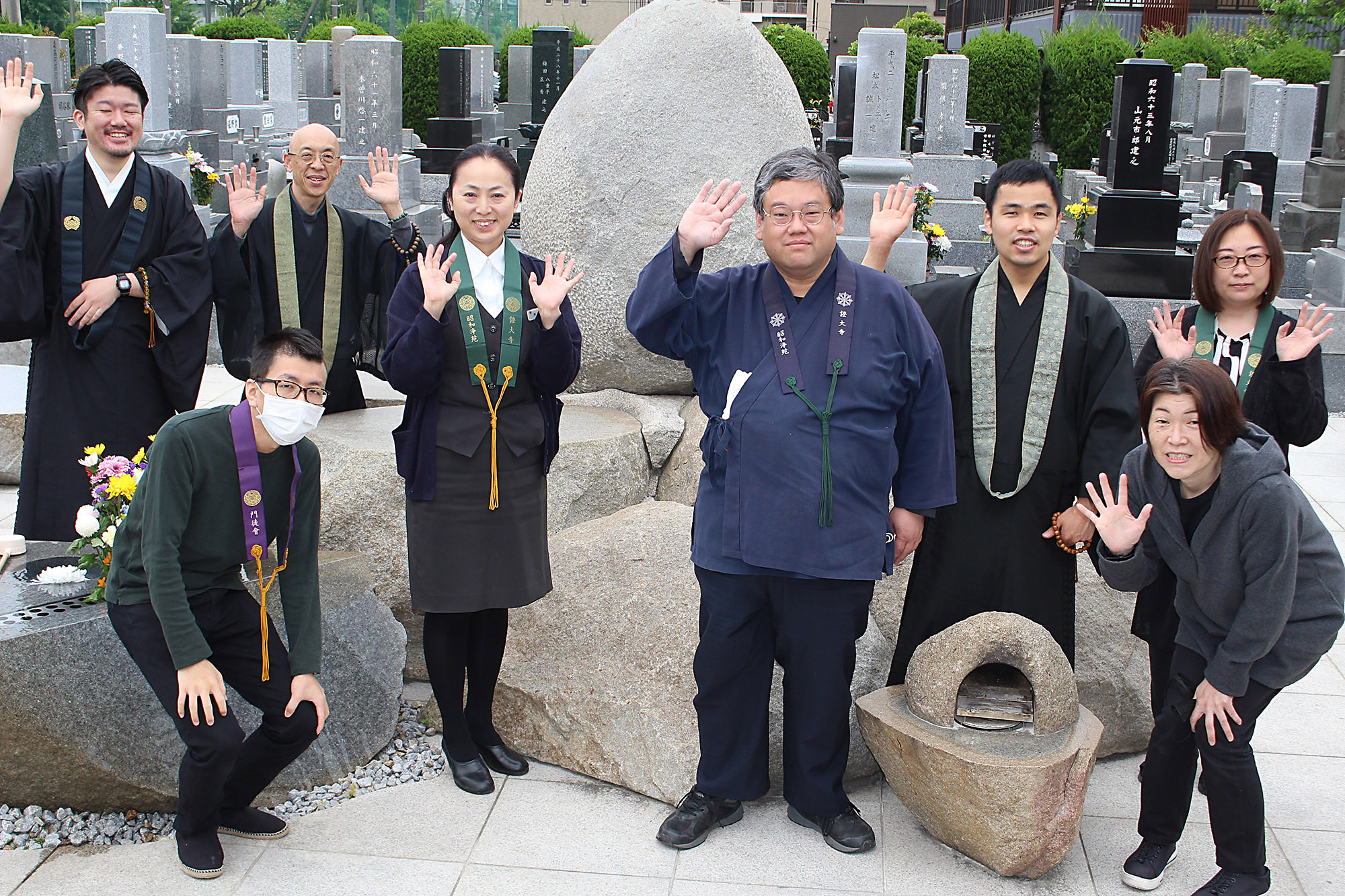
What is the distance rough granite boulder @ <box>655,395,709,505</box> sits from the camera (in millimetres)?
4379

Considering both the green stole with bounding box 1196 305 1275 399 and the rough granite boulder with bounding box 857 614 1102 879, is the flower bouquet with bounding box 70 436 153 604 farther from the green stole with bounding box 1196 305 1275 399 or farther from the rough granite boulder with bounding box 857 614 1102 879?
the green stole with bounding box 1196 305 1275 399

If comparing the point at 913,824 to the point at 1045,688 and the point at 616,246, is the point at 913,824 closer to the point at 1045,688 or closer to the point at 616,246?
the point at 1045,688

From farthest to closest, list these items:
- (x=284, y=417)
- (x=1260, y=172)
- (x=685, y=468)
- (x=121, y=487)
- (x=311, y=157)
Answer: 1. (x=1260, y=172)
2. (x=685, y=468)
3. (x=311, y=157)
4. (x=121, y=487)
5. (x=284, y=417)

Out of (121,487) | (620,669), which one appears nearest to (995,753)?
(620,669)

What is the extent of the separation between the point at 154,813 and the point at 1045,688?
217 centimetres

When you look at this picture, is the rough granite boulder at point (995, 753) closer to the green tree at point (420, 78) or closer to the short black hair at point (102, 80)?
the short black hair at point (102, 80)

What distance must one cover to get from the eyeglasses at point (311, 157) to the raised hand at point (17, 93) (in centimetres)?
71

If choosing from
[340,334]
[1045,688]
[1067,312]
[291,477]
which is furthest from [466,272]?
[1045,688]

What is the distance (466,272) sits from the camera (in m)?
3.02

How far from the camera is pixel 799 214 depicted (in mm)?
2658

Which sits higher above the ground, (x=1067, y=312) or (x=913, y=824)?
(x=1067, y=312)

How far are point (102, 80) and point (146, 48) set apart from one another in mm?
9319

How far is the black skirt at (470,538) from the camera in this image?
3.02 metres

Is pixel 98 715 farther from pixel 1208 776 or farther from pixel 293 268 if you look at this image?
pixel 1208 776
